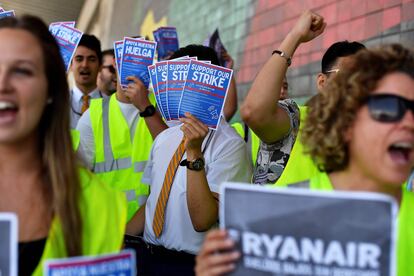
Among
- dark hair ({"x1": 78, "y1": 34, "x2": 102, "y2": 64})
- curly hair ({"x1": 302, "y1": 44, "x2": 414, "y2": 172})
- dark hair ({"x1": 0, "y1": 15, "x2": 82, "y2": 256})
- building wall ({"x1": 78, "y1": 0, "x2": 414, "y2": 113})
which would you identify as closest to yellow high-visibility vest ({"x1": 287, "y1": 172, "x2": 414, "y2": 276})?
curly hair ({"x1": 302, "y1": 44, "x2": 414, "y2": 172})

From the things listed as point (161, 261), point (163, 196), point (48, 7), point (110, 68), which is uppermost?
point (48, 7)

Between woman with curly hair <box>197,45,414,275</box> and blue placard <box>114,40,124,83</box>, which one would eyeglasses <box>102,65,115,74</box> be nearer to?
blue placard <box>114,40,124,83</box>

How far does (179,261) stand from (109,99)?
1.41m

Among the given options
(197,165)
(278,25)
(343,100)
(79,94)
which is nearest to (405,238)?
(343,100)

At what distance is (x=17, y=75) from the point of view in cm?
200

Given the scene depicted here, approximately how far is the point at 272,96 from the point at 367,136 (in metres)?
0.97

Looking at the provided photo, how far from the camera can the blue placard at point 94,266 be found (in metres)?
1.84

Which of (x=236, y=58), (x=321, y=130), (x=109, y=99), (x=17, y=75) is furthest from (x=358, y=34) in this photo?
(x=17, y=75)

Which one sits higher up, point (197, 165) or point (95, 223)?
point (197, 165)

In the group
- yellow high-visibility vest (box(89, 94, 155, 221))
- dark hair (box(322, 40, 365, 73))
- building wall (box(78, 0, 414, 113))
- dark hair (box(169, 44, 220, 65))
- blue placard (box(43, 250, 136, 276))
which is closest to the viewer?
blue placard (box(43, 250, 136, 276))

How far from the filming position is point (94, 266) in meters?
1.88

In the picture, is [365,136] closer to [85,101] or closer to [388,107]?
[388,107]

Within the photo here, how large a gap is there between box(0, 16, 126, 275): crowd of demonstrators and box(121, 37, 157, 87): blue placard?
69.8 inches

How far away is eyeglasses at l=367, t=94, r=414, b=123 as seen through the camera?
1887 millimetres
